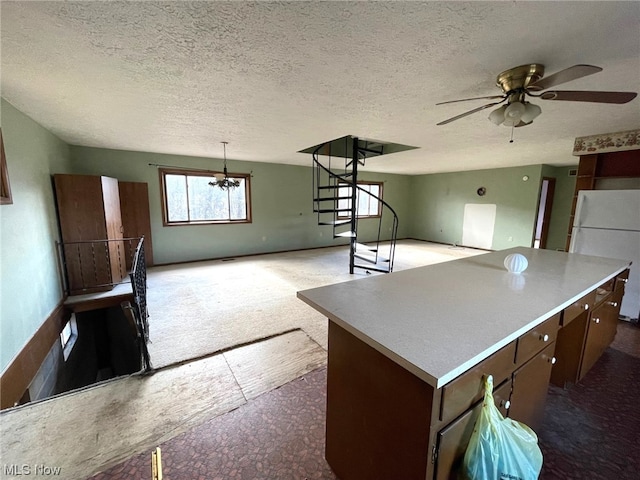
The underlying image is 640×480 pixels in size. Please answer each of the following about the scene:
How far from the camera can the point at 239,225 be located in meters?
6.14

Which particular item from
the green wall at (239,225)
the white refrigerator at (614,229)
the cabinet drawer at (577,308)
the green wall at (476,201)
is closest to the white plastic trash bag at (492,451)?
the cabinet drawer at (577,308)

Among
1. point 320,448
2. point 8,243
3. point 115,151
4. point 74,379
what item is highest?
point 115,151

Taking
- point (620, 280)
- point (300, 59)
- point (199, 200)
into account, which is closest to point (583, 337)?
point (620, 280)

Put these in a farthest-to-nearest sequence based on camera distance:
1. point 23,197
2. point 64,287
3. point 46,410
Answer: point 64,287 → point 23,197 → point 46,410

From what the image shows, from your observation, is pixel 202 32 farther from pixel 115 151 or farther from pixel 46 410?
pixel 115 151

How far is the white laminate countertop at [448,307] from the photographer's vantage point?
2.85ft

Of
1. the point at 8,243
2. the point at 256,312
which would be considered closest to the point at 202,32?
the point at 8,243

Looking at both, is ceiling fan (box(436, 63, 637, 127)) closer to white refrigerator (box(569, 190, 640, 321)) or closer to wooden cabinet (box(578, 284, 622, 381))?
wooden cabinet (box(578, 284, 622, 381))

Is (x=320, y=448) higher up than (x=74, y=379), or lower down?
higher up

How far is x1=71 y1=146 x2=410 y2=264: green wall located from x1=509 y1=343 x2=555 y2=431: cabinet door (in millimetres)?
5756

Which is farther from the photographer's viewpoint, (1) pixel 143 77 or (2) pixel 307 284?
(2) pixel 307 284

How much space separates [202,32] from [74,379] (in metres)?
4.63

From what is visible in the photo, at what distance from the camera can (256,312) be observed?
10.5 feet

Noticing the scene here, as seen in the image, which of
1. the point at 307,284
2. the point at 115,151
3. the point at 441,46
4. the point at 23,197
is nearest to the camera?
the point at 441,46
